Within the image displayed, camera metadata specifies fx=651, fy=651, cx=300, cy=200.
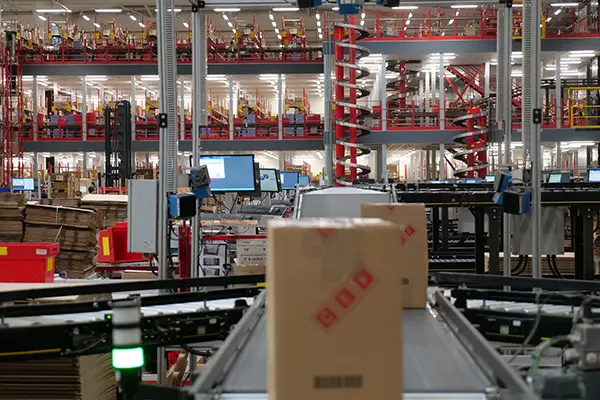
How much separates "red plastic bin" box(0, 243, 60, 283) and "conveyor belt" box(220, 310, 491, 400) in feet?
12.3

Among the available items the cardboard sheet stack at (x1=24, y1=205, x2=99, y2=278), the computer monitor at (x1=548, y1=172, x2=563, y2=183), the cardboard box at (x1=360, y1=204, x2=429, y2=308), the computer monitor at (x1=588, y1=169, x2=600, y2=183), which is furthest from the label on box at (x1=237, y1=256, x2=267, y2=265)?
the computer monitor at (x1=588, y1=169, x2=600, y2=183)

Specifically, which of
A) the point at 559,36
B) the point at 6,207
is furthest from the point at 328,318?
the point at 559,36

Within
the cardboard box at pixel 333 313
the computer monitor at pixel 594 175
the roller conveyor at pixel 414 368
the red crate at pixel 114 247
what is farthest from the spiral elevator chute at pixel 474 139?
the cardboard box at pixel 333 313

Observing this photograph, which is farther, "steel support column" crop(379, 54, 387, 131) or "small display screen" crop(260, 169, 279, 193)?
"steel support column" crop(379, 54, 387, 131)

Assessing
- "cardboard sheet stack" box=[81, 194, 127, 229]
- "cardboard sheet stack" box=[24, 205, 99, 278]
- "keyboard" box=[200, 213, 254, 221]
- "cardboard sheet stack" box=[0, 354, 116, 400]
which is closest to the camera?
"cardboard sheet stack" box=[0, 354, 116, 400]

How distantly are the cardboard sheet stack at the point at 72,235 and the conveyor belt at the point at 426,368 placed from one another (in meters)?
7.41

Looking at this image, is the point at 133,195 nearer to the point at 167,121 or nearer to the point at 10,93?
the point at 167,121

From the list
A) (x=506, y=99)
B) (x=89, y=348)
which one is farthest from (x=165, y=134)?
(x=506, y=99)

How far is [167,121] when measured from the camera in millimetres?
4973

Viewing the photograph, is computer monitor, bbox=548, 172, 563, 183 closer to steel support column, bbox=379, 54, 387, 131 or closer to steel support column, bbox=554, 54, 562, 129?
steel support column, bbox=554, 54, 562, 129

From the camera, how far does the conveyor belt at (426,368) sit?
6.33ft

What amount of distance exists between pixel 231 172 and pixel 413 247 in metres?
4.83

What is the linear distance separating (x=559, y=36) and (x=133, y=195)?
18.3 meters

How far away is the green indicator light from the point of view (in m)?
2.10
